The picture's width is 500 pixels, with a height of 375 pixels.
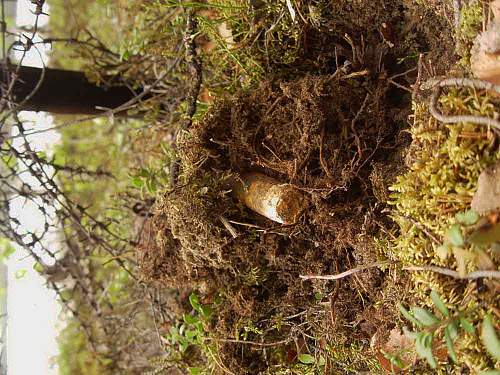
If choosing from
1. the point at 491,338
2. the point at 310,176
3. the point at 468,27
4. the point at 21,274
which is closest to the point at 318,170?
the point at 310,176

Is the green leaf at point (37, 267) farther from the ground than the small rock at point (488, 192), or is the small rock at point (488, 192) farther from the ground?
the small rock at point (488, 192)

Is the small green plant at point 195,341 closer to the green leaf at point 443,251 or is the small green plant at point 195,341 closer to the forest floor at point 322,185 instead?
the forest floor at point 322,185

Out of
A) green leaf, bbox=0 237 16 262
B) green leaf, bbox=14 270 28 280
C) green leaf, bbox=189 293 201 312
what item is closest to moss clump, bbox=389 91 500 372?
green leaf, bbox=189 293 201 312

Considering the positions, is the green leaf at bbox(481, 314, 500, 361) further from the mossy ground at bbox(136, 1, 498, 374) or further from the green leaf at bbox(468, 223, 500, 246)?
the mossy ground at bbox(136, 1, 498, 374)

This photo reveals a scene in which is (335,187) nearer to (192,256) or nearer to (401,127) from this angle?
(401,127)

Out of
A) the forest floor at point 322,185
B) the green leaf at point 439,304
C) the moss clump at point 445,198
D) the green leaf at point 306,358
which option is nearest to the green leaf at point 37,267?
the forest floor at point 322,185
